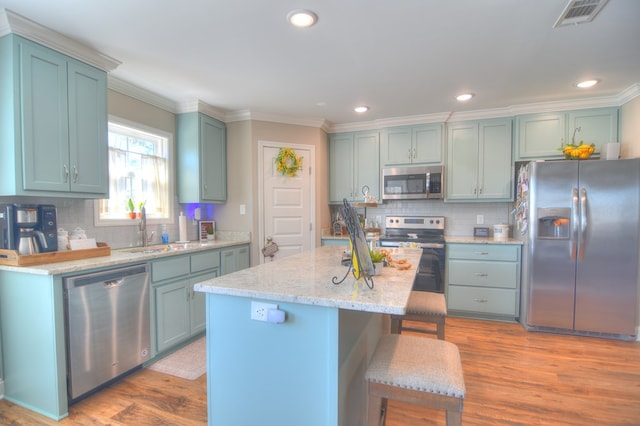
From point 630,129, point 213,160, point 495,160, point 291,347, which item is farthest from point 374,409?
point 630,129

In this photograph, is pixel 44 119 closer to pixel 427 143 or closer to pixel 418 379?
pixel 418 379

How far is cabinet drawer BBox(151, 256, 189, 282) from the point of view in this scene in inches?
101

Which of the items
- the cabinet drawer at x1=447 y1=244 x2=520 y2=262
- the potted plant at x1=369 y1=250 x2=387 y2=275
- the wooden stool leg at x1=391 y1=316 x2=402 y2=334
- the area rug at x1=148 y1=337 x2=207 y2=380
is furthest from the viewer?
the cabinet drawer at x1=447 y1=244 x2=520 y2=262

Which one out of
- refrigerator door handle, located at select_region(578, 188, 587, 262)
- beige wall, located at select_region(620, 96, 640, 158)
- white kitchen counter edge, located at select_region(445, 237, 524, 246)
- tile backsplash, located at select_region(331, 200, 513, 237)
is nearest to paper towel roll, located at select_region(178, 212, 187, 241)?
tile backsplash, located at select_region(331, 200, 513, 237)

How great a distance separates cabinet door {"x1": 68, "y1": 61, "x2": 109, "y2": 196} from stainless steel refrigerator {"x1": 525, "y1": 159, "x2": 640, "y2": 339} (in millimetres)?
3902

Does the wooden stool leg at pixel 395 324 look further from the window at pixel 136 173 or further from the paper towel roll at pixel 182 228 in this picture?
the window at pixel 136 173

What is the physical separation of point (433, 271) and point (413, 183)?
3.71ft

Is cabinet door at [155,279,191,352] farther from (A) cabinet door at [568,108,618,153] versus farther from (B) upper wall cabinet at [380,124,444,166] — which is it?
(A) cabinet door at [568,108,618,153]

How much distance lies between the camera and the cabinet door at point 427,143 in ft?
12.9

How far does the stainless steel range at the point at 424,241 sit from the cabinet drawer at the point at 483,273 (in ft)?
0.52

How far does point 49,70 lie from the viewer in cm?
209

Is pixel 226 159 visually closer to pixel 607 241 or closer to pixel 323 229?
pixel 323 229

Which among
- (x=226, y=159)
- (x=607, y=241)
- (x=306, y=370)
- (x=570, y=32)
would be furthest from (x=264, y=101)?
(x=607, y=241)

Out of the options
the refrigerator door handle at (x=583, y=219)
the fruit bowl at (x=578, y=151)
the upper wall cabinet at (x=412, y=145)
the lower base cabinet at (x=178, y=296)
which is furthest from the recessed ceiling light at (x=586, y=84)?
the lower base cabinet at (x=178, y=296)
